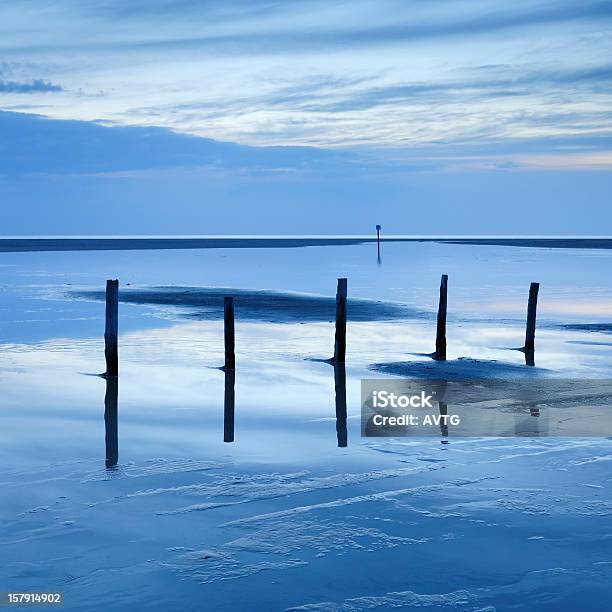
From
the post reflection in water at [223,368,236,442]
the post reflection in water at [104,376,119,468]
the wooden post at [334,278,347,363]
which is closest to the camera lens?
the post reflection in water at [104,376,119,468]

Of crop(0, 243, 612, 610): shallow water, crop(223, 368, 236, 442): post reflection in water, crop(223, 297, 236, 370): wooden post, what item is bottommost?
crop(0, 243, 612, 610): shallow water

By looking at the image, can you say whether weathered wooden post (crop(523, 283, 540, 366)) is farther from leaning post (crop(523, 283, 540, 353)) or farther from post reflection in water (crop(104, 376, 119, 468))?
post reflection in water (crop(104, 376, 119, 468))

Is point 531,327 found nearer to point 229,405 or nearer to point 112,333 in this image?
point 229,405

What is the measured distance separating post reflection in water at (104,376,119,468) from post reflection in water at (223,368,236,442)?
1.74m

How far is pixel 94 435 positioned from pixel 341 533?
608cm

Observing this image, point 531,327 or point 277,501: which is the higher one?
point 531,327

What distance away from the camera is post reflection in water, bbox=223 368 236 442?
45.7ft

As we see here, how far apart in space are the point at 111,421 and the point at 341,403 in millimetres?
4356

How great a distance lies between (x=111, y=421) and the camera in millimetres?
14953

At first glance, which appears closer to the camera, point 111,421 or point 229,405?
point 111,421

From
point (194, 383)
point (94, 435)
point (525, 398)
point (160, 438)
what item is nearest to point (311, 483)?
point (160, 438)

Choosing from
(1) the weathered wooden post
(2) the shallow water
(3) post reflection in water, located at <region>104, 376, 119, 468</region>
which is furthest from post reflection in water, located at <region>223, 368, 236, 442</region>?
(1) the weathered wooden post

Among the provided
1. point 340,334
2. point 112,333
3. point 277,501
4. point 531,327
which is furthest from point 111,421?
point 531,327

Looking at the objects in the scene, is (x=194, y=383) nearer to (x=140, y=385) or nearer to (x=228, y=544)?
(x=140, y=385)
